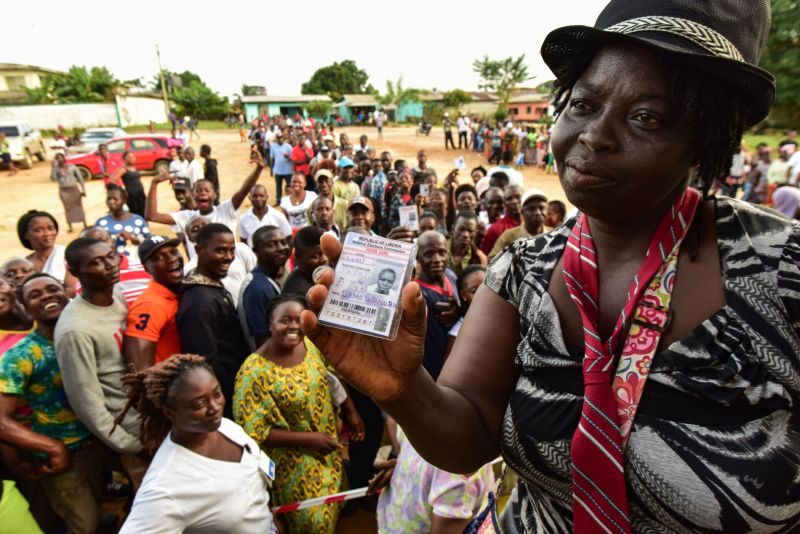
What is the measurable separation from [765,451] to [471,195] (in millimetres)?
6135

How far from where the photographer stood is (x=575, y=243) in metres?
1.21

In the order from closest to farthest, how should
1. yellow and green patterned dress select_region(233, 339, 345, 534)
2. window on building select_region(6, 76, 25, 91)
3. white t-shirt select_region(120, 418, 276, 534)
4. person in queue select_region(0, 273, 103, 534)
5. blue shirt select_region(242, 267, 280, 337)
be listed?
white t-shirt select_region(120, 418, 276, 534) < person in queue select_region(0, 273, 103, 534) < yellow and green patterned dress select_region(233, 339, 345, 534) < blue shirt select_region(242, 267, 280, 337) < window on building select_region(6, 76, 25, 91)

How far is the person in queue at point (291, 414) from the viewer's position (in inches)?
112

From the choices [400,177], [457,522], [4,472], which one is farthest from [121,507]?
[400,177]

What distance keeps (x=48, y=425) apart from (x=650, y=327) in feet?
11.1

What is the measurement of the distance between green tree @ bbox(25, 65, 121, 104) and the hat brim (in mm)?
45088

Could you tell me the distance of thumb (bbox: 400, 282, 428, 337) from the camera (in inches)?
38.5

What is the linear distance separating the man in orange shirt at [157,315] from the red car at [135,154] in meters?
16.1

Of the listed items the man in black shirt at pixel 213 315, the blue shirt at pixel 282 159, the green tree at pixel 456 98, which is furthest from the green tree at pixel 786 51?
the green tree at pixel 456 98

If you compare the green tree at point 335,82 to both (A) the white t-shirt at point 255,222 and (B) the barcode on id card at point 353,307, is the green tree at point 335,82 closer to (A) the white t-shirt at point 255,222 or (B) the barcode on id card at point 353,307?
(A) the white t-shirt at point 255,222

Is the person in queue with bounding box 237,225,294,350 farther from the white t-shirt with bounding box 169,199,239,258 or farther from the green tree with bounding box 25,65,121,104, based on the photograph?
the green tree with bounding box 25,65,121,104

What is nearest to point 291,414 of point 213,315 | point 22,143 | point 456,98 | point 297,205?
point 213,315

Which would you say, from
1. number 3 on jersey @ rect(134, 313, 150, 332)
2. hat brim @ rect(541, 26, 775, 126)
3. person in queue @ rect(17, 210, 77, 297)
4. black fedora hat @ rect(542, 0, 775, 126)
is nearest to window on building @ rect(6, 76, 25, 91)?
person in queue @ rect(17, 210, 77, 297)

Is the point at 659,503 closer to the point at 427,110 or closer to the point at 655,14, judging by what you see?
the point at 655,14
